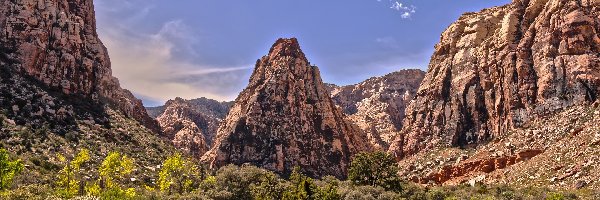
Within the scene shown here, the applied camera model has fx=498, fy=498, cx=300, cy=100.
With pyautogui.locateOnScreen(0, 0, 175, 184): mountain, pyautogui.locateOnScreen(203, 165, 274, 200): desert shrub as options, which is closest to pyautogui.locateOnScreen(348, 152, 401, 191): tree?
pyautogui.locateOnScreen(203, 165, 274, 200): desert shrub

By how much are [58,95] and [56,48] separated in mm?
17689

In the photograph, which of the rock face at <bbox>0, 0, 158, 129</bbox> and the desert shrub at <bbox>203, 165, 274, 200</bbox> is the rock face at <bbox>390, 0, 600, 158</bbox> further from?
the rock face at <bbox>0, 0, 158, 129</bbox>

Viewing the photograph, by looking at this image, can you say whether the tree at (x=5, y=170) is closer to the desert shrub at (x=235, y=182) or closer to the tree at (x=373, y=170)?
the desert shrub at (x=235, y=182)

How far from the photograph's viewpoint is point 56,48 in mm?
125125

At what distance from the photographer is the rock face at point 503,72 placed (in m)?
110

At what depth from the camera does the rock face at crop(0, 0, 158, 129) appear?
116m

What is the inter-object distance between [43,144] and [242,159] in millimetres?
80009

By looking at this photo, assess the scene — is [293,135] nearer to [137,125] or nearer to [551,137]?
[137,125]

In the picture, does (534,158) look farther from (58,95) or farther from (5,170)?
(58,95)

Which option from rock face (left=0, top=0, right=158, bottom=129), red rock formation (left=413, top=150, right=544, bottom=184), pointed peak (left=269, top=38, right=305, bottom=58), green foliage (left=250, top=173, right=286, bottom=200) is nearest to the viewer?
green foliage (left=250, top=173, right=286, bottom=200)

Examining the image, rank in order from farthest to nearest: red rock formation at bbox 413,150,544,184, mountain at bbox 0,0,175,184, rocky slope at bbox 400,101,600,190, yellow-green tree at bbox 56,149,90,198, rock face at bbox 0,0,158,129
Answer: rock face at bbox 0,0,158,129
red rock formation at bbox 413,150,544,184
mountain at bbox 0,0,175,184
rocky slope at bbox 400,101,600,190
yellow-green tree at bbox 56,149,90,198

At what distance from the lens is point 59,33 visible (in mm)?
126812

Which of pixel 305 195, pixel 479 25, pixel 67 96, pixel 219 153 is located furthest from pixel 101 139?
pixel 479 25

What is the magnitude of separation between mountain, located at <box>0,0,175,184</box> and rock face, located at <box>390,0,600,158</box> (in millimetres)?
72032
